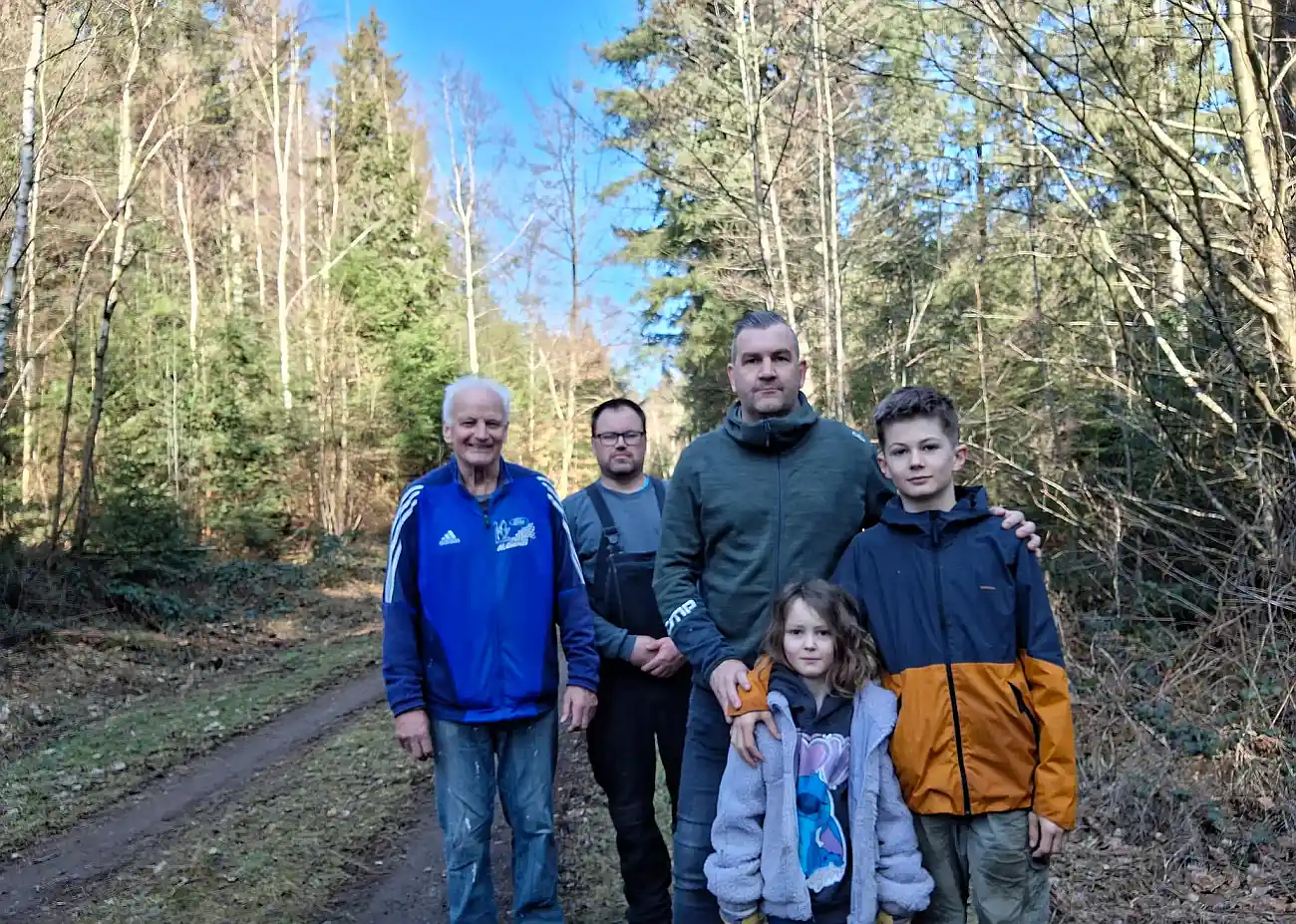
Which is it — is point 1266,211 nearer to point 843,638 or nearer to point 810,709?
point 843,638

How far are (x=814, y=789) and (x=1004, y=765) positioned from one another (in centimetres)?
49

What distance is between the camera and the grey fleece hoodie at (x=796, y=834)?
8.03ft

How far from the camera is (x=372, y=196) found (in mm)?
27609

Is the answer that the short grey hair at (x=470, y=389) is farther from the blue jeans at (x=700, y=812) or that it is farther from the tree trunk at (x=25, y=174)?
the tree trunk at (x=25, y=174)

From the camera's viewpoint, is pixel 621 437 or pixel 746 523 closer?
pixel 746 523

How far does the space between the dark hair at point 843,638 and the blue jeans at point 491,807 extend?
126cm

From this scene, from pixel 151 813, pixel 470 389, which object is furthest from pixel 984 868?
pixel 151 813

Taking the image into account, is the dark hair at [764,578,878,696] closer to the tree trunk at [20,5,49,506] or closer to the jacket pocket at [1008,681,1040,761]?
the jacket pocket at [1008,681,1040,761]

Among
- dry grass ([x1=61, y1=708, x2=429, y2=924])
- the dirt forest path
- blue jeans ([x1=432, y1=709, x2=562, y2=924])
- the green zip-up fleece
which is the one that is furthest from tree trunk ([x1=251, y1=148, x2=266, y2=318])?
the green zip-up fleece

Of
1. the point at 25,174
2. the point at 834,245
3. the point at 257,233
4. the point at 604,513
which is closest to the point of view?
the point at 604,513

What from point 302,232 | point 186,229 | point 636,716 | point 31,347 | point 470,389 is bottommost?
point 636,716

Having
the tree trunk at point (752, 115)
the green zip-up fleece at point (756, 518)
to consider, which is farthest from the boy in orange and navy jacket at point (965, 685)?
the tree trunk at point (752, 115)

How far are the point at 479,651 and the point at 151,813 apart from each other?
4140 millimetres

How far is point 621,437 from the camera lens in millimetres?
4070
